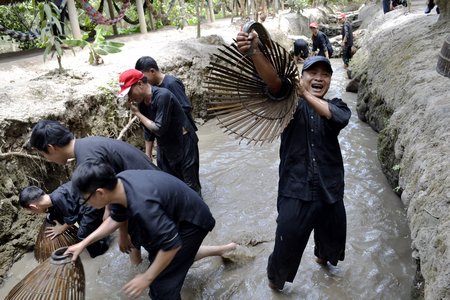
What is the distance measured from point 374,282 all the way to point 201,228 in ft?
5.23

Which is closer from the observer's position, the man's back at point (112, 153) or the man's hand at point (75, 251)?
the man's hand at point (75, 251)

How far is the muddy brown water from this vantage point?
298 cm

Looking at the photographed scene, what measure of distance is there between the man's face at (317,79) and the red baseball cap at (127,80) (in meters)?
1.53

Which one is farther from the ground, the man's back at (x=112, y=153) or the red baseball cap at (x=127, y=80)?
the red baseball cap at (x=127, y=80)

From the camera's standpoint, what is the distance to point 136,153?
2.84 meters

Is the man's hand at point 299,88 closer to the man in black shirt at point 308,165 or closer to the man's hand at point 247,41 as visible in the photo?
the man in black shirt at point 308,165

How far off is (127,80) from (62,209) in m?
1.23

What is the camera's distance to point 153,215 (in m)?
1.98

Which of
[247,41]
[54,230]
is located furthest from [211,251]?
[247,41]

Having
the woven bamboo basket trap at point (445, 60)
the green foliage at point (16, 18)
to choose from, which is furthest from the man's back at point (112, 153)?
the green foliage at point (16, 18)

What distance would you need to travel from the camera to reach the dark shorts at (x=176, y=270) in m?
2.32

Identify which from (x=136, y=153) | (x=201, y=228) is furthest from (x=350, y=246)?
(x=136, y=153)

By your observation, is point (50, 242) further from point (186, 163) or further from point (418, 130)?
point (418, 130)

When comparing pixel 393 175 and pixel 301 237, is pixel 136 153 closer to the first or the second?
pixel 301 237
